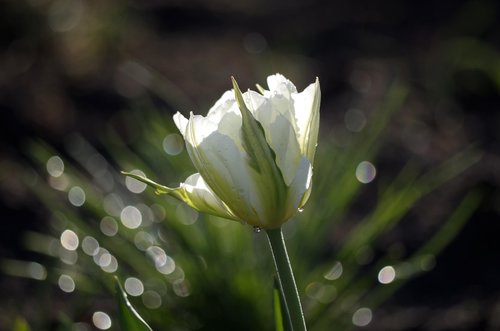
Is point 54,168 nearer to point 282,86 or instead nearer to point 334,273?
point 334,273

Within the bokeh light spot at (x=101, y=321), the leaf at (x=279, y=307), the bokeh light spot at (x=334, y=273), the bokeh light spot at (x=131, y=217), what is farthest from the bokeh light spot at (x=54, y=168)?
the leaf at (x=279, y=307)

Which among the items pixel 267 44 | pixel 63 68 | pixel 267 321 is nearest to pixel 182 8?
pixel 267 44

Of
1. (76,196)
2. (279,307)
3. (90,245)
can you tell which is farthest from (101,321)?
(279,307)

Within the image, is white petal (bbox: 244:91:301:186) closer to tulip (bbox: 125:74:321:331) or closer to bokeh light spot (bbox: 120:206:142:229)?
tulip (bbox: 125:74:321:331)

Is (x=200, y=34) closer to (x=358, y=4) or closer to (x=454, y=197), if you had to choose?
(x=358, y=4)

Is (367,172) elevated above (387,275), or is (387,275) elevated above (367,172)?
(367,172)
